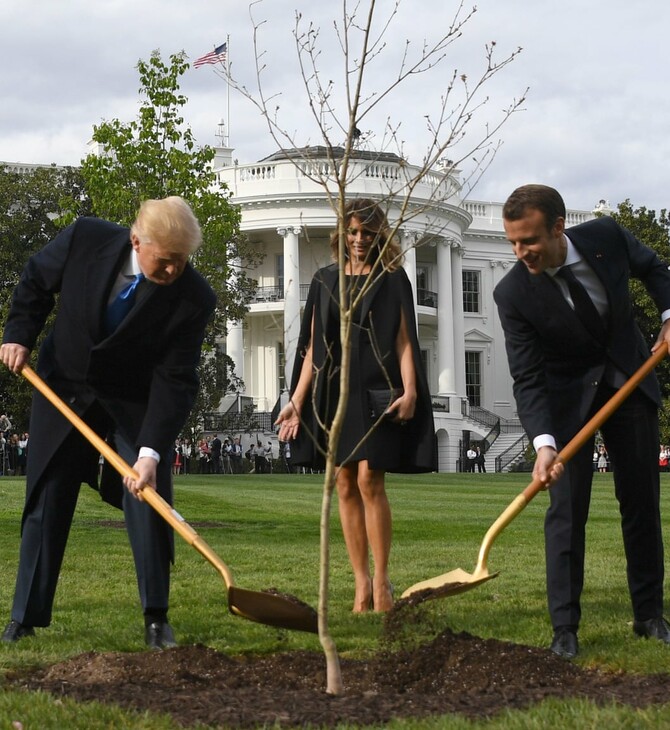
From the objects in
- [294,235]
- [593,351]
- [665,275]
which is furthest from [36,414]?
[294,235]

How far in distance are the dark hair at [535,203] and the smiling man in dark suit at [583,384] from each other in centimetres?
17

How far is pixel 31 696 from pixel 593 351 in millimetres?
2846

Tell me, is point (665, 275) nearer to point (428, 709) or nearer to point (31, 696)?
point (428, 709)

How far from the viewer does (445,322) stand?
5950 cm

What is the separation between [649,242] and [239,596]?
→ 149ft

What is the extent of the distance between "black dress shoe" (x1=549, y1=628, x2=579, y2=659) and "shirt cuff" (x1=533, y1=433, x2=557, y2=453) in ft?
2.55

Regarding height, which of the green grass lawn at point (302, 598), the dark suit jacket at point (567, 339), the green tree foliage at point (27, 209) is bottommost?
the green grass lawn at point (302, 598)

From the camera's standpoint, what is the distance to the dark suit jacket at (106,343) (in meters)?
5.82

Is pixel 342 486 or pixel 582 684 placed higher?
pixel 342 486

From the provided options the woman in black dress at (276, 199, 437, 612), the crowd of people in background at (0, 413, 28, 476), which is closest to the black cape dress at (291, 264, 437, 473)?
the woman in black dress at (276, 199, 437, 612)

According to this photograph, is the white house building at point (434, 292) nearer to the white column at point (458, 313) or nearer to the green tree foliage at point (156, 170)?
the white column at point (458, 313)

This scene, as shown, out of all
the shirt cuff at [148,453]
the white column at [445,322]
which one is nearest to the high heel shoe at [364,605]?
the shirt cuff at [148,453]

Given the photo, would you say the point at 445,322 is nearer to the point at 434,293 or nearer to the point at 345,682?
the point at 434,293

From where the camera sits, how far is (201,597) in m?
7.51
